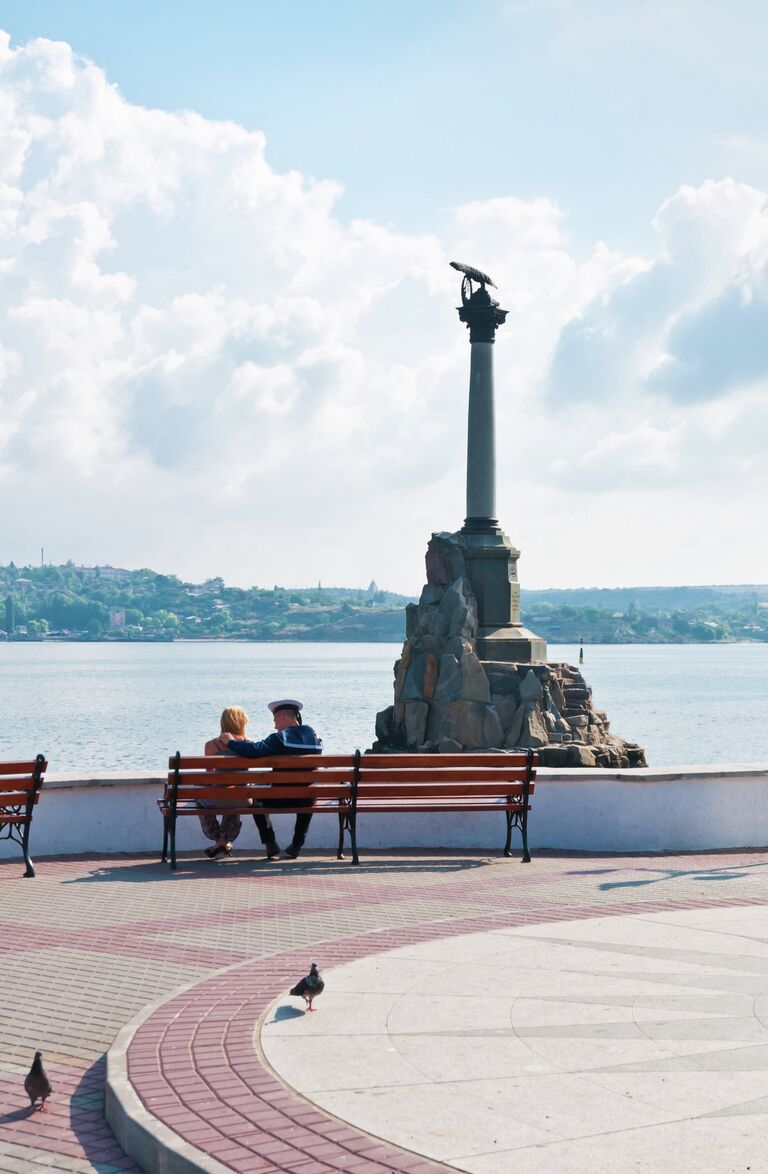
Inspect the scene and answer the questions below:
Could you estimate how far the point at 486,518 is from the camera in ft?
165

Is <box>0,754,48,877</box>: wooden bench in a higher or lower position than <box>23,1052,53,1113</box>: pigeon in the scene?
higher

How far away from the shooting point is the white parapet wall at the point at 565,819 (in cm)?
1231

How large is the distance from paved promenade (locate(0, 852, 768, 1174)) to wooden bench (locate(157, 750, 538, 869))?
80 cm

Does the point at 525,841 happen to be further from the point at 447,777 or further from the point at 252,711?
the point at 252,711

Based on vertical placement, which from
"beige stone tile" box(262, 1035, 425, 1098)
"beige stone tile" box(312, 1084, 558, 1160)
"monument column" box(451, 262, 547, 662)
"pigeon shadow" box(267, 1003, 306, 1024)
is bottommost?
"pigeon shadow" box(267, 1003, 306, 1024)

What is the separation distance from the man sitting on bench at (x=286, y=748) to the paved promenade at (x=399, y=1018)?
820 millimetres

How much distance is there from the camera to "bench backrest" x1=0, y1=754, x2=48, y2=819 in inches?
441

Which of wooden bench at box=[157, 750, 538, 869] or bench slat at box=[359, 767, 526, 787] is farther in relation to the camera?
bench slat at box=[359, 767, 526, 787]

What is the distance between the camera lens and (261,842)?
12508mm

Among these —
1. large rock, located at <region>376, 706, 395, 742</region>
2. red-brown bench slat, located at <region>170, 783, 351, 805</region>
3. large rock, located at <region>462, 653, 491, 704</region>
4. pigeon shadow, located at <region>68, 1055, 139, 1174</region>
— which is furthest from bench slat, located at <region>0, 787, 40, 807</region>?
large rock, located at <region>376, 706, 395, 742</region>

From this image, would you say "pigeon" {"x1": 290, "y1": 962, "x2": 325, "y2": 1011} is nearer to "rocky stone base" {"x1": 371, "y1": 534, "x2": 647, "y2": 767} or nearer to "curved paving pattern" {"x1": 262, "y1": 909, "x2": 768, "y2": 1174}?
"curved paving pattern" {"x1": 262, "y1": 909, "x2": 768, "y2": 1174}

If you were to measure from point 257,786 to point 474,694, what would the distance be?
38764mm

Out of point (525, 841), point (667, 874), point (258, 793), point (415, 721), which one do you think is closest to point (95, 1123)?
point (258, 793)

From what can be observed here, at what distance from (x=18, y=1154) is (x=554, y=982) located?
3.08 meters
